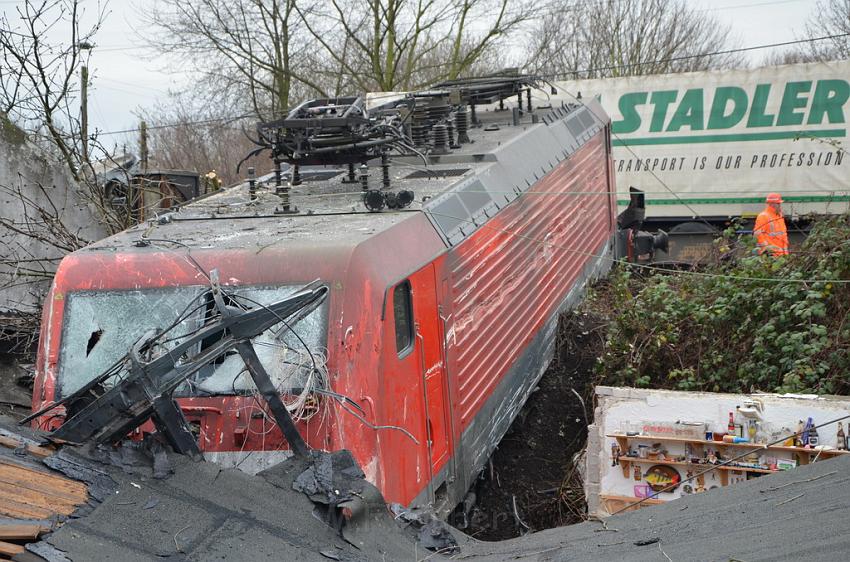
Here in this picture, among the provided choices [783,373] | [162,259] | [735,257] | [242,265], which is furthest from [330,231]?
[735,257]

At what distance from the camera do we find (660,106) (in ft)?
63.6

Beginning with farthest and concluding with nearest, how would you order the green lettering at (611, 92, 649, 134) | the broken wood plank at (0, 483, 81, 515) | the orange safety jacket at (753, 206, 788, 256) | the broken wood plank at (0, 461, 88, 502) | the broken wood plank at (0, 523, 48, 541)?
1. the green lettering at (611, 92, 649, 134)
2. the orange safety jacket at (753, 206, 788, 256)
3. the broken wood plank at (0, 461, 88, 502)
4. the broken wood plank at (0, 483, 81, 515)
5. the broken wood plank at (0, 523, 48, 541)

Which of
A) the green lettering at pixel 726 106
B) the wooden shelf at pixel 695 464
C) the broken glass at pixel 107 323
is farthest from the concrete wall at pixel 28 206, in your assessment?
the green lettering at pixel 726 106

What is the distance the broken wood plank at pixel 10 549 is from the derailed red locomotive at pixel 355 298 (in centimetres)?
134

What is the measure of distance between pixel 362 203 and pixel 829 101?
44.0 feet

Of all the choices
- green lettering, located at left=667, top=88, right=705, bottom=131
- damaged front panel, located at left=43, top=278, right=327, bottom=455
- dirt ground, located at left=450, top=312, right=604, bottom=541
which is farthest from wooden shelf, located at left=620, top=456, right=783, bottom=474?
green lettering, located at left=667, top=88, right=705, bottom=131

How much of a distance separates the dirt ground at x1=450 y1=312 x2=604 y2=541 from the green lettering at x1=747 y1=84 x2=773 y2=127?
977 centimetres

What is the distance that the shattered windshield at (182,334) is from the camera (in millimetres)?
5797

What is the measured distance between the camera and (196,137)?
3478cm

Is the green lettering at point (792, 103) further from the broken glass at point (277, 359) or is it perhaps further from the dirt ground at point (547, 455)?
the broken glass at point (277, 359)

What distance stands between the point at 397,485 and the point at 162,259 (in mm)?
2104

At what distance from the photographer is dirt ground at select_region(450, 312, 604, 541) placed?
8.05 metres

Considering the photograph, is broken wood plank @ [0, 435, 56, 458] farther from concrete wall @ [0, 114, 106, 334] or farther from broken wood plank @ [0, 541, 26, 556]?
concrete wall @ [0, 114, 106, 334]

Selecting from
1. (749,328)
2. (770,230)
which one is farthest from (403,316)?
(770,230)
